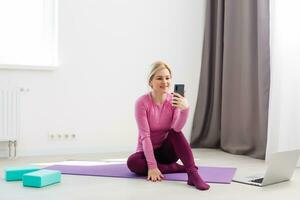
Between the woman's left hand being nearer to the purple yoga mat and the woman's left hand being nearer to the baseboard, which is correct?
the purple yoga mat

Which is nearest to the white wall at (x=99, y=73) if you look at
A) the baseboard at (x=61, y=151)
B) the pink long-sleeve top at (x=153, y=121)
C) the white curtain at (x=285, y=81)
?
the baseboard at (x=61, y=151)

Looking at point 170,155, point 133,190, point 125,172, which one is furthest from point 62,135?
point 133,190

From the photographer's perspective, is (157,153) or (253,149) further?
(253,149)

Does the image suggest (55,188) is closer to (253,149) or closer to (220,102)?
(253,149)

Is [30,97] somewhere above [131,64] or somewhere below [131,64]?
below

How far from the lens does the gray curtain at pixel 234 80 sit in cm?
361

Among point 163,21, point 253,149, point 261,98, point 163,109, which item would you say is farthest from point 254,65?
point 163,109

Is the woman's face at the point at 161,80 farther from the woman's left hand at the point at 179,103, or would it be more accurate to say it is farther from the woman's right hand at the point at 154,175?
the woman's right hand at the point at 154,175

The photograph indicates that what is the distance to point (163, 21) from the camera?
13.7ft

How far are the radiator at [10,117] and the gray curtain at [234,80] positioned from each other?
66.7 inches

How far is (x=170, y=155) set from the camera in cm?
276

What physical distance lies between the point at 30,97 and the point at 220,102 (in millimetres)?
1775

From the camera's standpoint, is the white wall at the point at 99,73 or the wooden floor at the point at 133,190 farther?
A: the white wall at the point at 99,73

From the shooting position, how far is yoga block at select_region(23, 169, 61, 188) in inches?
94.2
